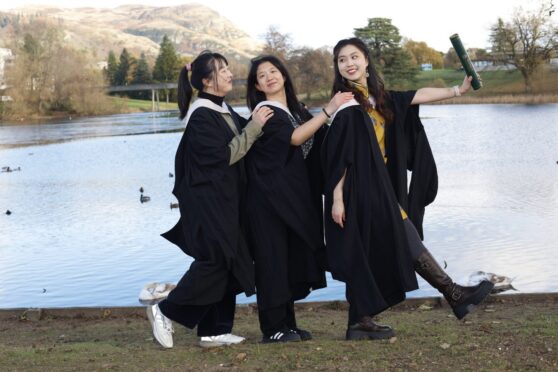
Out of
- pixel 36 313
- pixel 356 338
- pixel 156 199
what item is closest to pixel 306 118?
pixel 356 338

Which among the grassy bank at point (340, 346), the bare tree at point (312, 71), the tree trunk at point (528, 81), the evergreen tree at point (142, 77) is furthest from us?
the evergreen tree at point (142, 77)

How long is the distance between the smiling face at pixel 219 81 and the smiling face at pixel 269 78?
20cm

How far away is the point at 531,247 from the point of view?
10859mm

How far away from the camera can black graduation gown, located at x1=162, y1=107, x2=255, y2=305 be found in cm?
539

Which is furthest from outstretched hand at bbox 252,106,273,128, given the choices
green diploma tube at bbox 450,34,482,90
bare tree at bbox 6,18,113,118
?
bare tree at bbox 6,18,113,118

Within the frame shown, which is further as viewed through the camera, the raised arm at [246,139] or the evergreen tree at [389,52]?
the evergreen tree at [389,52]

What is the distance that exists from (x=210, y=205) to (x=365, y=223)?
0.97 m

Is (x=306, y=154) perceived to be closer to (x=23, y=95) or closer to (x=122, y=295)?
(x=122, y=295)

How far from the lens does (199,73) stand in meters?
5.56

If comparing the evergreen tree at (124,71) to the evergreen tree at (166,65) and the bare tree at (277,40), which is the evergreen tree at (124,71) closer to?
the evergreen tree at (166,65)

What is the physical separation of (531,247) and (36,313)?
6.27 meters

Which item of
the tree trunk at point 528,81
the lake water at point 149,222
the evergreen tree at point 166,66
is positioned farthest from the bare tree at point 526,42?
the evergreen tree at point 166,66

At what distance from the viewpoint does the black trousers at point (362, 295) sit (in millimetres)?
5316

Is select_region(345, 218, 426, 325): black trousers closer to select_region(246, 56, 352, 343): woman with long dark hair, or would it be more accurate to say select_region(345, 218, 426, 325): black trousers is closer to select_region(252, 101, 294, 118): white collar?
select_region(246, 56, 352, 343): woman with long dark hair
